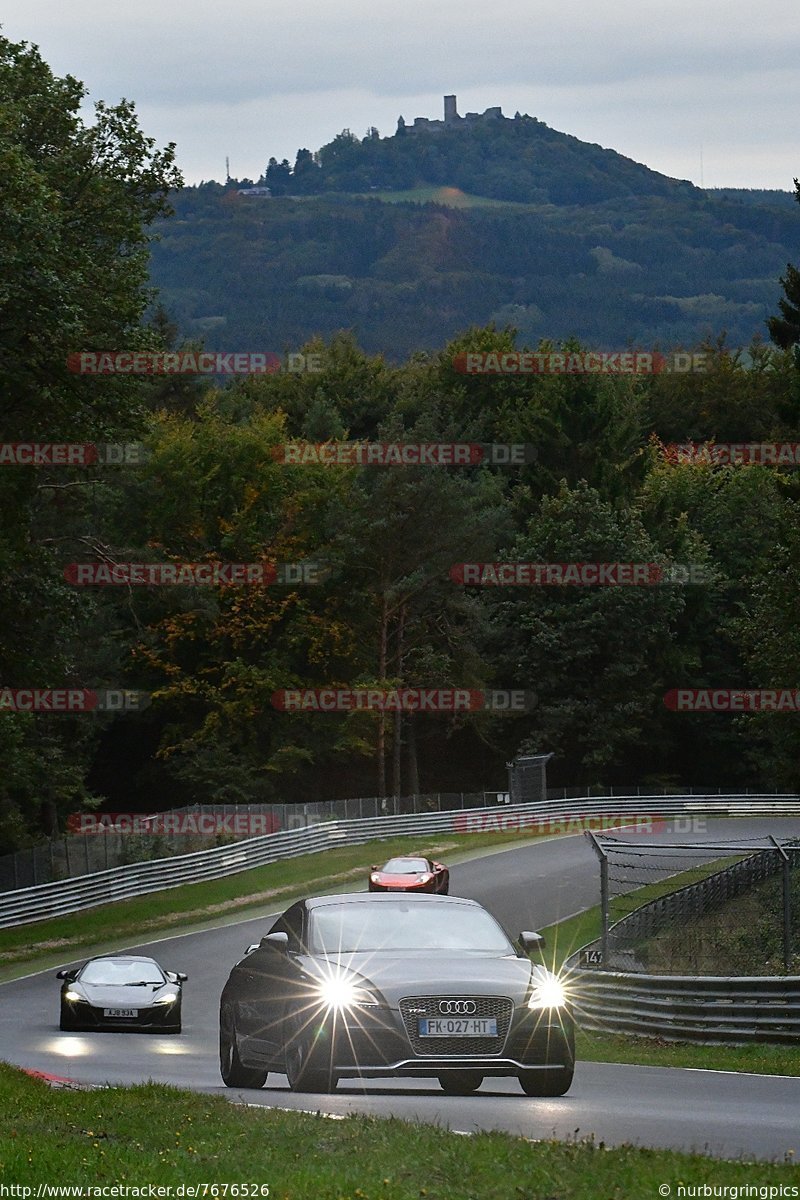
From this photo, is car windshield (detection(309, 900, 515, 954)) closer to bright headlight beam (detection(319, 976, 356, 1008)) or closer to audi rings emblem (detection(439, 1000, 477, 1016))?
bright headlight beam (detection(319, 976, 356, 1008))

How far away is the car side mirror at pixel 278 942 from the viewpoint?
1278 cm

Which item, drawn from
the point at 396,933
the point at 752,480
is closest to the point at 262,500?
the point at 752,480

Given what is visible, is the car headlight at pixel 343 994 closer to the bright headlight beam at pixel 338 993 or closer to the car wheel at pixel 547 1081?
the bright headlight beam at pixel 338 993

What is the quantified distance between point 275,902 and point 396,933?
32217 mm

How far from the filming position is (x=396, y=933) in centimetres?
1271

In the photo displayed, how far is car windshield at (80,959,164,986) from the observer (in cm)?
2372

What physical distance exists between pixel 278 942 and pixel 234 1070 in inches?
62.9

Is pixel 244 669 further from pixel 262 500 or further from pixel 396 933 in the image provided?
pixel 396 933

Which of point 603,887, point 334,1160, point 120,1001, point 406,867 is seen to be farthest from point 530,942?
point 406,867

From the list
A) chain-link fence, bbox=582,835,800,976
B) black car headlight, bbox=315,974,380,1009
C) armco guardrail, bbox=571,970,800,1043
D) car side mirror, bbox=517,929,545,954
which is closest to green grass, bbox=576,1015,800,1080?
armco guardrail, bbox=571,970,800,1043

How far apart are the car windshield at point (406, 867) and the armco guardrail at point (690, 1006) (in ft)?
52.5

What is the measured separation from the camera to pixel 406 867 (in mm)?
38969

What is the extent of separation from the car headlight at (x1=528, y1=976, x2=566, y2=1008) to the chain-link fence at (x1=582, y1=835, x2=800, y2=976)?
6.79 metres

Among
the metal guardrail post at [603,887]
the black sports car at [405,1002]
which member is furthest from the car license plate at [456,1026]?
the metal guardrail post at [603,887]
